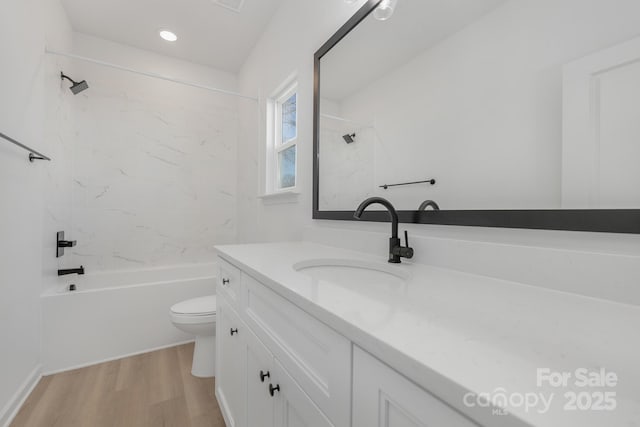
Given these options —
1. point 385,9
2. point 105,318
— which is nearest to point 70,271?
point 105,318

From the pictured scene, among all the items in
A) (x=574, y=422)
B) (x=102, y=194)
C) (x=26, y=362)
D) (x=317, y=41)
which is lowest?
(x=26, y=362)

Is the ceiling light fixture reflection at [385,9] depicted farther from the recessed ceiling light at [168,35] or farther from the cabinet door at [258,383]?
the recessed ceiling light at [168,35]

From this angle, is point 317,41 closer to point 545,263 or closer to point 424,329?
point 545,263

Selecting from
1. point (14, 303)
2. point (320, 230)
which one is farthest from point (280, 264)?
point (14, 303)

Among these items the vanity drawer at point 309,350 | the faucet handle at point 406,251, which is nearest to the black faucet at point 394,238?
the faucet handle at point 406,251

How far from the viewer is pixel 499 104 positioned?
0.78m

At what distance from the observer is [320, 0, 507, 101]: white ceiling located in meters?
0.91

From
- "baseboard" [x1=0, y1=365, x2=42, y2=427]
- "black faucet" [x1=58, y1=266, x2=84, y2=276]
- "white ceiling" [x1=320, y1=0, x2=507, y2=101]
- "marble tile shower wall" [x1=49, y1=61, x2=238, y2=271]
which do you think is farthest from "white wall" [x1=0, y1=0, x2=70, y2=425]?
"white ceiling" [x1=320, y1=0, x2=507, y2=101]

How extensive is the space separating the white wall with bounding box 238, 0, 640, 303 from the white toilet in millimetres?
689

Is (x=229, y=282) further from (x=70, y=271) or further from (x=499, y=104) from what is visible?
(x=70, y=271)

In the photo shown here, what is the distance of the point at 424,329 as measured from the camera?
42 cm

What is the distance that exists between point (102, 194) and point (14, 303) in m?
1.29

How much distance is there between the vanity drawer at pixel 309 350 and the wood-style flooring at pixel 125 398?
1001 mm

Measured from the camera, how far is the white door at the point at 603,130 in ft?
1.84
